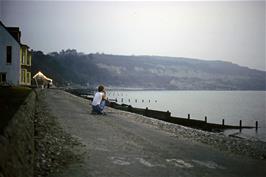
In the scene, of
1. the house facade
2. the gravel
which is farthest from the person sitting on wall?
the house facade

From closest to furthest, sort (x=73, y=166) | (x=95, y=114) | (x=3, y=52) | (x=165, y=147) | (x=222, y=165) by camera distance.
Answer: (x=73, y=166) → (x=222, y=165) → (x=165, y=147) → (x=95, y=114) → (x=3, y=52)

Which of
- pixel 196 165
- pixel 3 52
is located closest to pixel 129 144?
pixel 196 165

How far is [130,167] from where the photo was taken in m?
7.73

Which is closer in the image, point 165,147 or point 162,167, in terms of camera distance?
point 162,167

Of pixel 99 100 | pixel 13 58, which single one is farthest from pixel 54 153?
pixel 13 58

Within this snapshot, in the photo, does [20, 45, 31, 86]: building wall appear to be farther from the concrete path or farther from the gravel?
the gravel

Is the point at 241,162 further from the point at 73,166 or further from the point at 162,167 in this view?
the point at 73,166

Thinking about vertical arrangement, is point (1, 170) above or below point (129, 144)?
above

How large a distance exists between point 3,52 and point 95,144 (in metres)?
33.6

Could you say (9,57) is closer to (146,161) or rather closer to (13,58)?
(13,58)

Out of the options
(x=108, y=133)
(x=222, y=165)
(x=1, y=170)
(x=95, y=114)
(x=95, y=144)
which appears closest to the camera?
(x=1, y=170)

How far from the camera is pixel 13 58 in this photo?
4047 cm

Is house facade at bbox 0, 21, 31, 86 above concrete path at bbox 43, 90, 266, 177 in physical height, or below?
above

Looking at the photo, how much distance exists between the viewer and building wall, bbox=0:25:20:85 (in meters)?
38.5
